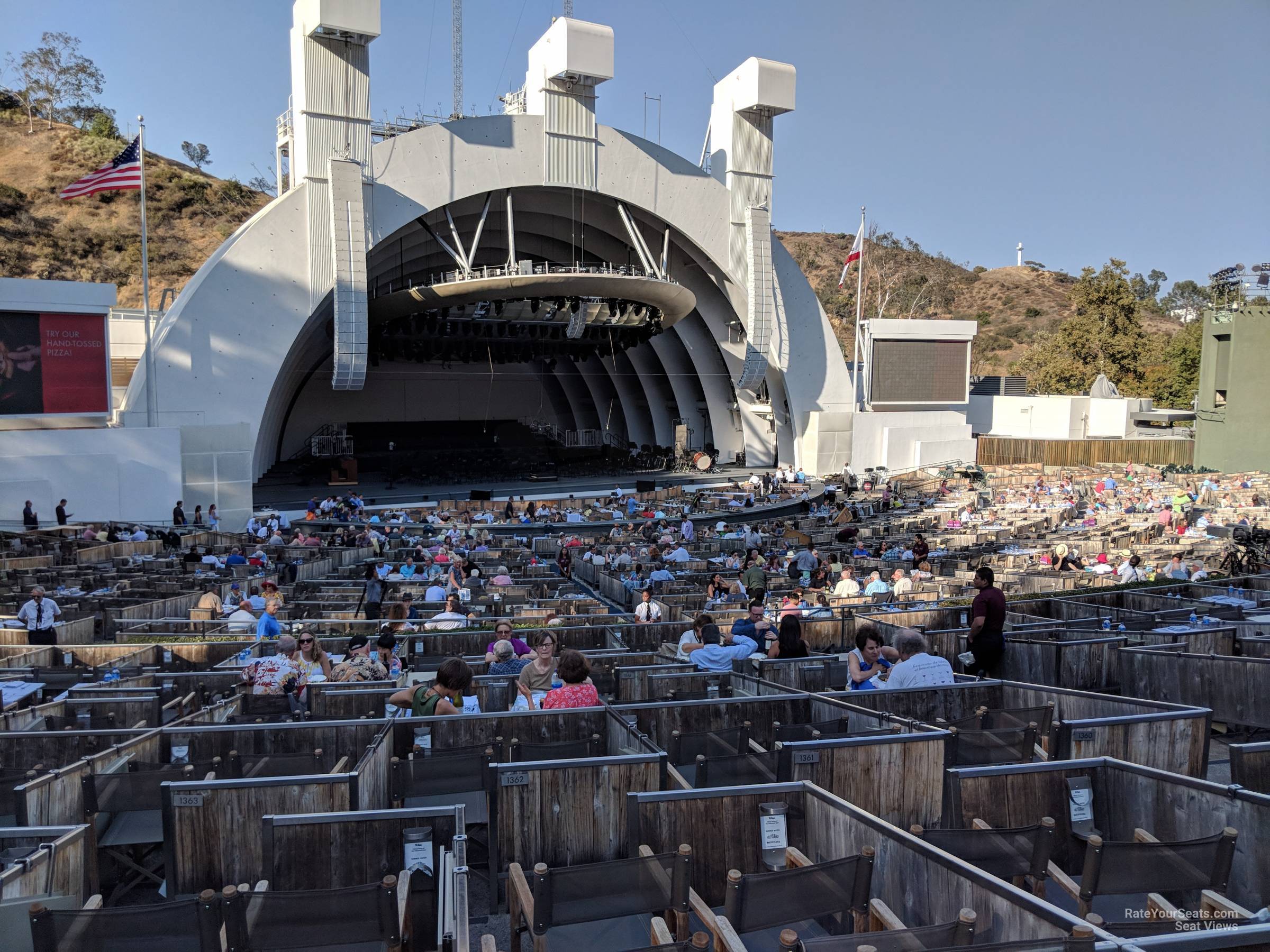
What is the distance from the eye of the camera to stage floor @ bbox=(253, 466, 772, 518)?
3039cm

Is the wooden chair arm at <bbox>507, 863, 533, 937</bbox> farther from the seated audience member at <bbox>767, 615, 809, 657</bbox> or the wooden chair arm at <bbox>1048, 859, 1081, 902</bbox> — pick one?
the seated audience member at <bbox>767, 615, 809, 657</bbox>

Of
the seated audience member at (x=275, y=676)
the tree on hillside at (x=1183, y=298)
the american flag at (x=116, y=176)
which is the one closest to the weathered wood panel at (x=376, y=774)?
the seated audience member at (x=275, y=676)

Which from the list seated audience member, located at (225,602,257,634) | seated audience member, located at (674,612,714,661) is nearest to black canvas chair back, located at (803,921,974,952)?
seated audience member, located at (674,612,714,661)

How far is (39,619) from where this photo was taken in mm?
8711

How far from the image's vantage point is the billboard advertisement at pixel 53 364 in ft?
68.9

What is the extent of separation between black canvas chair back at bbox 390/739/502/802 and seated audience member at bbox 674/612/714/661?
11.1 feet

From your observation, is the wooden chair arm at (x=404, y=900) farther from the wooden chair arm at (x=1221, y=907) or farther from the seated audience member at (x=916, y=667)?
the seated audience member at (x=916, y=667)

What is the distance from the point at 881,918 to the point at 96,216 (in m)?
71.8

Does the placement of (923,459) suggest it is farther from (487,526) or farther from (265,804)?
(265,804)

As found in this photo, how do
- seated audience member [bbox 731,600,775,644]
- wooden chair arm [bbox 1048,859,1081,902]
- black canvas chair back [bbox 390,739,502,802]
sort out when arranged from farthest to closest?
seated audience member [bbox 731,600,775,644] < black canvas chair back [bbox 390,739,502,802] < wooden chair arm [bbox 1048,859,1081,902]

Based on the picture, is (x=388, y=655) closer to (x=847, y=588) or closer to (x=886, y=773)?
(x=886, y=773)

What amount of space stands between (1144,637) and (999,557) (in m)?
8.34

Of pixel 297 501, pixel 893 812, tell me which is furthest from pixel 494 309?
pixel 893 812

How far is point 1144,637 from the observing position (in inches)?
288
